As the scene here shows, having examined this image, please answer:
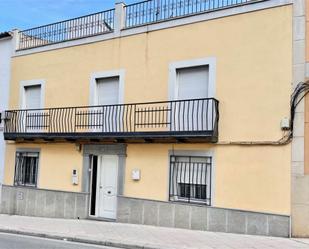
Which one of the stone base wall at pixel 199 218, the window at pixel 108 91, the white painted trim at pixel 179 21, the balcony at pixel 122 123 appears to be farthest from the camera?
the window at pixel 108 91

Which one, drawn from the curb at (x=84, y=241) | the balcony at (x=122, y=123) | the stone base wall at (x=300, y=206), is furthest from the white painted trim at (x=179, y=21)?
the curb at (x=84, y=241)

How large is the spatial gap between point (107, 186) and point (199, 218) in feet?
12.0

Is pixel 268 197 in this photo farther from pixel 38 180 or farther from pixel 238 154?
pixel 38 180

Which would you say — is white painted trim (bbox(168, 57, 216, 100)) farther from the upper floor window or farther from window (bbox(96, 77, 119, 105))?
window (bbox(96, 77, 119, 105))

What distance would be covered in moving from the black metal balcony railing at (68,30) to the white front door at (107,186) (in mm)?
4398

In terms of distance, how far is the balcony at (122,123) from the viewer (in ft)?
36.8

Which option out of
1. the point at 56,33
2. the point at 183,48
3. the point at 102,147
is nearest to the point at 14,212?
the point at 102,147

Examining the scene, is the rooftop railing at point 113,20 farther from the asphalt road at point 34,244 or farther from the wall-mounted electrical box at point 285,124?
the asphalt road at point 34,244

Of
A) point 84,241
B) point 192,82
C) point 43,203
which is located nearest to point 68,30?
point 192,82

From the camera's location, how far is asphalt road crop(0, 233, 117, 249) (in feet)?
29.8

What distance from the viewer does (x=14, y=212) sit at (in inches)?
606

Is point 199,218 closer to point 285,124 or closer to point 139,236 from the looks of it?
point 139,236

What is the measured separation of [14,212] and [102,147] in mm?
4819

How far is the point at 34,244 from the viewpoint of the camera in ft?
31.0
